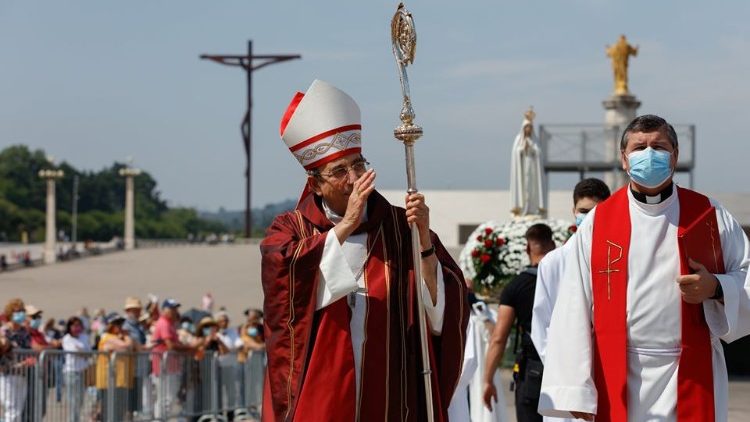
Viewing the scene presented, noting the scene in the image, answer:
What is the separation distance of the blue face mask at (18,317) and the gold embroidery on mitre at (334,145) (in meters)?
10.1

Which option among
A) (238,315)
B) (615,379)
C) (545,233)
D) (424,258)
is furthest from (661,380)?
(238,315)

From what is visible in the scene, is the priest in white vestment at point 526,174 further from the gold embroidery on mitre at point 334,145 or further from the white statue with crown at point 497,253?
the gold embroidery on mitre at point 334,145

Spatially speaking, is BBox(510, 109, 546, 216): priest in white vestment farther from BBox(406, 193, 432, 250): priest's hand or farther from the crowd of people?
BBox(406, 193, 432, 250): priest's hand

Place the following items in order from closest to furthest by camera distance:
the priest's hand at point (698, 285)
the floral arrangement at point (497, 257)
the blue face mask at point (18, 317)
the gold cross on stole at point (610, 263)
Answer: the priest's hand at point (698, 285) < the gold cross on stole at point (610, 263) < the blue face mask at point (18, 317) < the floral arrangement at point (497, 257)

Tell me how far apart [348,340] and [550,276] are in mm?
1479

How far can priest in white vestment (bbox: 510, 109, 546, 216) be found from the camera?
2292 cm

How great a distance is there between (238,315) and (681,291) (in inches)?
1364

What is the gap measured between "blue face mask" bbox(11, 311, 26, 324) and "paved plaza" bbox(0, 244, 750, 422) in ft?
75.4

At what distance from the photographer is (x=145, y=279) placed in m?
53.0

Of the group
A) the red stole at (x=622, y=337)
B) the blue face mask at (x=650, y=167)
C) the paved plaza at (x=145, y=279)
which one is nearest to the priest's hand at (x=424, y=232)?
the red stole at (x=622, y=337)

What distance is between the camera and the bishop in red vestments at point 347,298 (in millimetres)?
5824

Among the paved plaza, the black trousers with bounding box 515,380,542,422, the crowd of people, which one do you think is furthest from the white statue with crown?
the paved plaza

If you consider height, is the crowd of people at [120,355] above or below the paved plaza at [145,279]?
below

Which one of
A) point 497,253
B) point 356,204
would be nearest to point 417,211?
point 356,204
